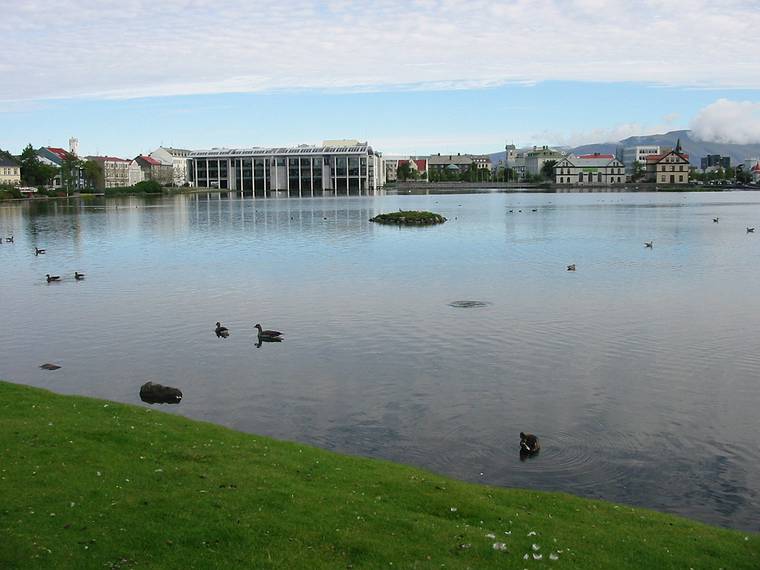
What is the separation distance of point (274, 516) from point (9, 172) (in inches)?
7202

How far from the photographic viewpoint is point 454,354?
24.7 meters

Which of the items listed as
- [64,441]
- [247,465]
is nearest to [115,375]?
[64,441]

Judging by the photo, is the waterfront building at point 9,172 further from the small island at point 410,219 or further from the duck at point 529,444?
the duck at point 529,444

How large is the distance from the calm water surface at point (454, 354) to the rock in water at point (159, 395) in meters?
0.44

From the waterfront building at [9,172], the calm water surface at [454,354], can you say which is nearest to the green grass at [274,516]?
the calm water surface at [454,354]

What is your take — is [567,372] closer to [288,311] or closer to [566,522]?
[566,522]

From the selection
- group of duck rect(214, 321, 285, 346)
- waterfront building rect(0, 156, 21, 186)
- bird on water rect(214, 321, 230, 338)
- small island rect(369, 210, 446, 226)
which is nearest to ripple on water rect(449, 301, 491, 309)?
group of duck rect(214, 321, 285, 346)

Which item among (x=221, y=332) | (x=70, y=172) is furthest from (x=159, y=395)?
(x=70, y=172)

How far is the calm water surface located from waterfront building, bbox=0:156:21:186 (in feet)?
431

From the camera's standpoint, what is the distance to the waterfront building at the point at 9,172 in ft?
558

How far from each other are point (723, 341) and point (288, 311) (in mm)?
16823

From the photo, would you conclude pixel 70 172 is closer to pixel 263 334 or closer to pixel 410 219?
pixel 410 219

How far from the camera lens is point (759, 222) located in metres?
88.8

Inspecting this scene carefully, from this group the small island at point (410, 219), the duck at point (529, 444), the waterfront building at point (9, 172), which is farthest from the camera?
the waterfront building at point (9, 172)
